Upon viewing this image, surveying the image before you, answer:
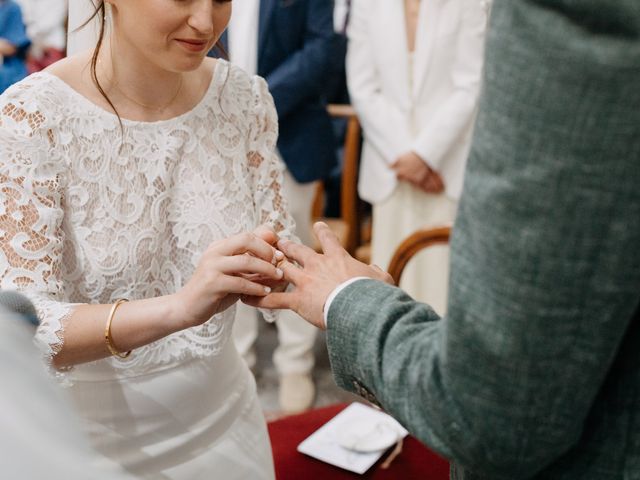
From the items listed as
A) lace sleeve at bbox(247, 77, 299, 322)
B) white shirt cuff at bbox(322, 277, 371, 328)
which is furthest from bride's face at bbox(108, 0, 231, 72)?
white shirt cuff at bbox(322, 277, 371, 328)

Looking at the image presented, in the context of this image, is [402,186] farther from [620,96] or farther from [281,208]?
[620,96]

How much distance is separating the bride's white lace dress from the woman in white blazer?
142cm

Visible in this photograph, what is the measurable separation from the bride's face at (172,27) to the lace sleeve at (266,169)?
0.23 meters

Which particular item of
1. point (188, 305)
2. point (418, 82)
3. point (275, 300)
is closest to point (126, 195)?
point (188, 305)

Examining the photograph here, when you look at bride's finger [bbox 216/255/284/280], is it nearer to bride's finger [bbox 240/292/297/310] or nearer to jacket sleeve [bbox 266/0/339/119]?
bride's finger [bbox 240/292/297/310]

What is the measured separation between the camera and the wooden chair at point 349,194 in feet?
10.7

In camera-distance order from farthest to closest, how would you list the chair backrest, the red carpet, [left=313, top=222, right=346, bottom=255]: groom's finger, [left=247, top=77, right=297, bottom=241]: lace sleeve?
1. the chair backrest
2. the red carpet
3. [left=247, top=77, right=297, bottom=241]: lace sleeve
4. [left=313, top=222, right=346, bottom=255]: groom's finger

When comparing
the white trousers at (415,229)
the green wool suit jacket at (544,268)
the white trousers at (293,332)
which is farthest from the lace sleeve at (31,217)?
the white trousers at (415,229)

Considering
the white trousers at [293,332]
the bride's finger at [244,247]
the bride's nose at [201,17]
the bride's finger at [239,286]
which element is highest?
the bride's nose at [201,17]

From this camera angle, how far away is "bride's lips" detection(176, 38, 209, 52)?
51.4 inches

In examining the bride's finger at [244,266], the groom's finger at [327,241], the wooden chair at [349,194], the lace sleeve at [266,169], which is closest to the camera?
the groom's finger at [327,241]

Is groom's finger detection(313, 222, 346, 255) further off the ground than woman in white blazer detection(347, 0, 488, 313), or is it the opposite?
groom's finger detection(313, 222, 346, 255)

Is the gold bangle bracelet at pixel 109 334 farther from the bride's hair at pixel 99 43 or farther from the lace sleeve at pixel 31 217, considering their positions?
the bride's hair at pixel 99 43

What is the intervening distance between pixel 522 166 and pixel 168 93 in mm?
896
